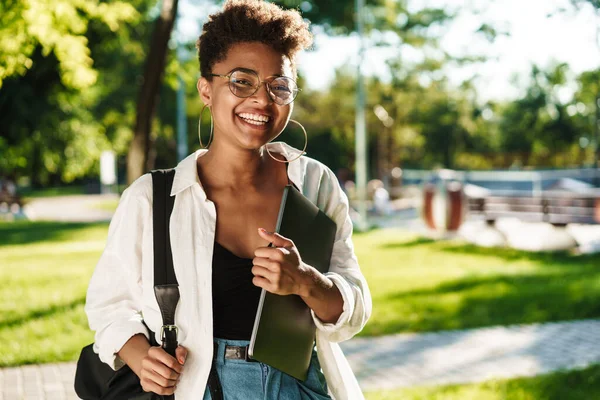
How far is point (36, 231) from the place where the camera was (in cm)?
2062

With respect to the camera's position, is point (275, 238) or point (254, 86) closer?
point (275, 238)

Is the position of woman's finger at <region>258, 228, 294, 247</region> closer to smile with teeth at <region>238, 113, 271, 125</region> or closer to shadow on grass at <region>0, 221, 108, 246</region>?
smile with teeth at <region>238, 113, 271, 125</region>

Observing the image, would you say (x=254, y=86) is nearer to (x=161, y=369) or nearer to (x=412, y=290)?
(x=161, y=369)

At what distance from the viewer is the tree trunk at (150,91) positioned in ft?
29.5

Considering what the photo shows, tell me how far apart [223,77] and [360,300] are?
75 cm

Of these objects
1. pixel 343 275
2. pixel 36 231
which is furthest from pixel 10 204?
pixel 343 275

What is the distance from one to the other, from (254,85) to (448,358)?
202 inches

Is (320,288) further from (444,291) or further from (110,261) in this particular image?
(444,291)

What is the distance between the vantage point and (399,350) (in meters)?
6.92

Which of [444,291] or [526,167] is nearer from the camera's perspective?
[444,291]

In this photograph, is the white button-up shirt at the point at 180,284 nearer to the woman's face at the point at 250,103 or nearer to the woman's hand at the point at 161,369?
the woman's hand at the point at 161,369

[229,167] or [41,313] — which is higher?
[229,167]

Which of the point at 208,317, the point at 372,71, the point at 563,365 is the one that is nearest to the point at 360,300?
the point at 208,317

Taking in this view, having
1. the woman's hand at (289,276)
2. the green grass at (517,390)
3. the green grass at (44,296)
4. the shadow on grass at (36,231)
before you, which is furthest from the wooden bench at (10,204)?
the woman's hand at (289,276)
